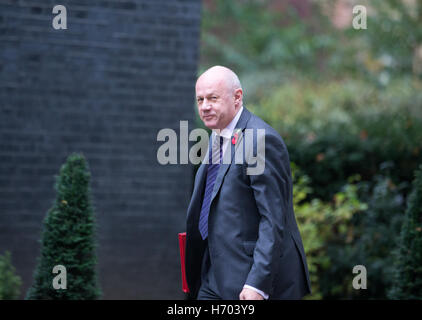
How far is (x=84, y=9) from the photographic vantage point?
5766mm

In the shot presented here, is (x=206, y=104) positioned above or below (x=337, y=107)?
below

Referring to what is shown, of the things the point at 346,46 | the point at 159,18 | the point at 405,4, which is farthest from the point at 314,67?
the point at 159,18

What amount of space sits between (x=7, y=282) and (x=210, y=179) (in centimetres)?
298

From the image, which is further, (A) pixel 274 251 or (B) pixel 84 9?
(B) pixel 84 9

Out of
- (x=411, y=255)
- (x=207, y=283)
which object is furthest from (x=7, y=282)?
(x=411, y=255)

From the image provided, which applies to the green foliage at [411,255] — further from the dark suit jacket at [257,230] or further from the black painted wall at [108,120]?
the black painted wall at [108,120]

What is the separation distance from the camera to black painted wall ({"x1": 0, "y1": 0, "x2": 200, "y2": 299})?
571 cm

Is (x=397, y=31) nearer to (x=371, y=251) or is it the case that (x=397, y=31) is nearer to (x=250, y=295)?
(x=371, y=251)

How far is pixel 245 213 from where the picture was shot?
3.01m

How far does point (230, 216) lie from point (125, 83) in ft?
10.7

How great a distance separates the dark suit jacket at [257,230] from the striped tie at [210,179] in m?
0.11

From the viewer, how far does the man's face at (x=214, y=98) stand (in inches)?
119
